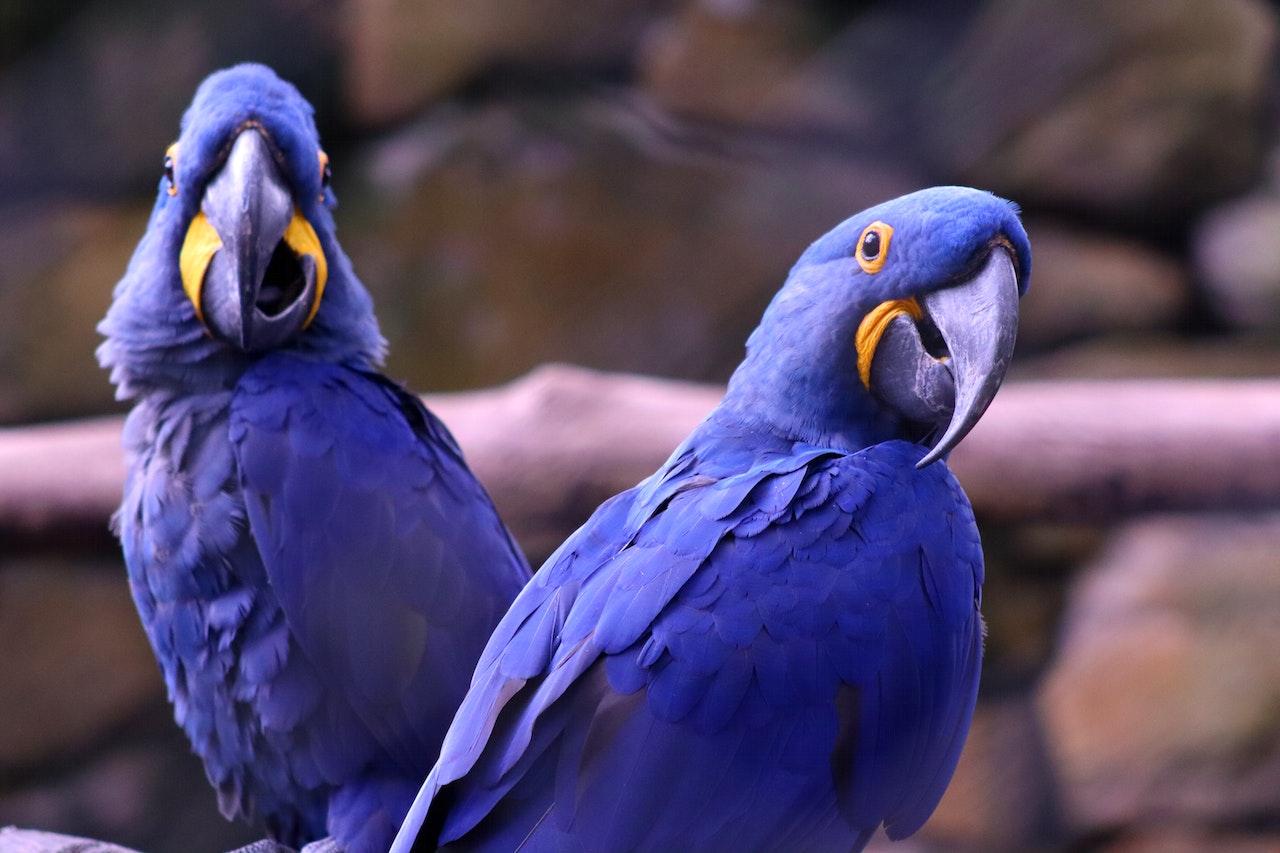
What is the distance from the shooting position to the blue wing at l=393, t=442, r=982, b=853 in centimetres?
75

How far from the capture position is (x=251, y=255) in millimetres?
1005

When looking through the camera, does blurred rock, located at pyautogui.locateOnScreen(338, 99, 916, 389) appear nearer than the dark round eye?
No

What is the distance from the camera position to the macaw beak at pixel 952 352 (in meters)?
0.76

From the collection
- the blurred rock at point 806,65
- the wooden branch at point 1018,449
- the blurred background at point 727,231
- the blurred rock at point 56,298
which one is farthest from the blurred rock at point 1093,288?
the blurred rock at point 56,298

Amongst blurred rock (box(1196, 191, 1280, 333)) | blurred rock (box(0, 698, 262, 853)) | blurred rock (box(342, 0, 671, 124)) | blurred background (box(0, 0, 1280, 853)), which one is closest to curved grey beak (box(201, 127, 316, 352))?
blurred background (box(0, 0, 1280, 853))

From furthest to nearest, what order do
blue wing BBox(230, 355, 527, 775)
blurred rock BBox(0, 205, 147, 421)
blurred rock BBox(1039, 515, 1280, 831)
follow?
blurred rock BBox(0, 205, 147, 421)
blurred rock BBox(1039, 515, 1280, 831)
blue wing BBox(230, 355, 527, 775)

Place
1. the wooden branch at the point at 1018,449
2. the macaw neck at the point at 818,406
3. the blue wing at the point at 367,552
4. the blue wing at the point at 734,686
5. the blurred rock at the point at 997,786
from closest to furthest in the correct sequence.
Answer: the blue wing at the point at 734,686, the macaw neck at the point at 818,406, the blue wing at the point at 367,552, the wooden branch at the point at 1018,449, the blurred rock at the point at 997,786

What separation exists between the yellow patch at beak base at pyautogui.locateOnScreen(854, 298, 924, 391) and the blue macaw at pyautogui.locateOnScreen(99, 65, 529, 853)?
1.27 feet

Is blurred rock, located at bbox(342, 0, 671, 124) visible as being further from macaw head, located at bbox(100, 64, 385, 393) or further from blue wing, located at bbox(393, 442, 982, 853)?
blue wing, located at bbox(393, 442, 982, 853)

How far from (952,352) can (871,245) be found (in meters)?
0.11

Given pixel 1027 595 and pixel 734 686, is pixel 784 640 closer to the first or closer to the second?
pixel 734 686

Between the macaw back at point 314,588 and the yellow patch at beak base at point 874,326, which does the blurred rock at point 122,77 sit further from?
the yellow patch at beak base at point 874,326

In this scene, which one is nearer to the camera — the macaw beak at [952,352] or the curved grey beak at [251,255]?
the macaw beak at [952,352]

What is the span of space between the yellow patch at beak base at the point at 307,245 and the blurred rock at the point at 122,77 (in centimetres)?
100
